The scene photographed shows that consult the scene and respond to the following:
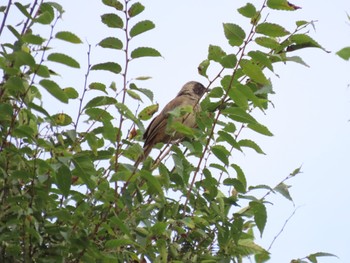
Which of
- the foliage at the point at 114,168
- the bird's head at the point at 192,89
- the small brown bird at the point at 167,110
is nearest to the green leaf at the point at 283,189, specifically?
the foliage at the point at 114,168

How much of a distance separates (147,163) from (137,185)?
4.7 inches

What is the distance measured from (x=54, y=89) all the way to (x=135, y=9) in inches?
24.5

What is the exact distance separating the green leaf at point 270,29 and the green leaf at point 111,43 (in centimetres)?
70

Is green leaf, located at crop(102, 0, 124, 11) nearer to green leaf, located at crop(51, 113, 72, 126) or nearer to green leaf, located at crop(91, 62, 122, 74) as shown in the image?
green leaf, located at crop(91, 62, 122, 74)

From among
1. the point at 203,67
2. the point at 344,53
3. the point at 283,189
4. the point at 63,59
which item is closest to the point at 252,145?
the point at 283,189

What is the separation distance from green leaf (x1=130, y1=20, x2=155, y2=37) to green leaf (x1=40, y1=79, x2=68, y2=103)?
518 mm

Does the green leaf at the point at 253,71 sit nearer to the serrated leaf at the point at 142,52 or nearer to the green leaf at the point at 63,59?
the serrated leaf at the point at 142,52

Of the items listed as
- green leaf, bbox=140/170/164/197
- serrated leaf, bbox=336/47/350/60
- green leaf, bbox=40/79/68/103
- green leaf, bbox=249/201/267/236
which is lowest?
green leaf, bbox=249/201/267/236

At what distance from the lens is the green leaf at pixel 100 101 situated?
3445 mm

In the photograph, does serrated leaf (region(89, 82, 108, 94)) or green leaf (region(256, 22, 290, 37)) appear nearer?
green leaf (region(256, 22, 290, 37))

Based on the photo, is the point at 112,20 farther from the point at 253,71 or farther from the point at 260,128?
the point at 260,128

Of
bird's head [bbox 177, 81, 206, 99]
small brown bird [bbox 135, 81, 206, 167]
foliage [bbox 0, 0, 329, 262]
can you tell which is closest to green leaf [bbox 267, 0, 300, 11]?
foliage [bbox 0, 0, 329, 262]

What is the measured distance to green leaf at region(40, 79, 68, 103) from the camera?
10.5ft

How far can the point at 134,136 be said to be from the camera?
13.1ft
